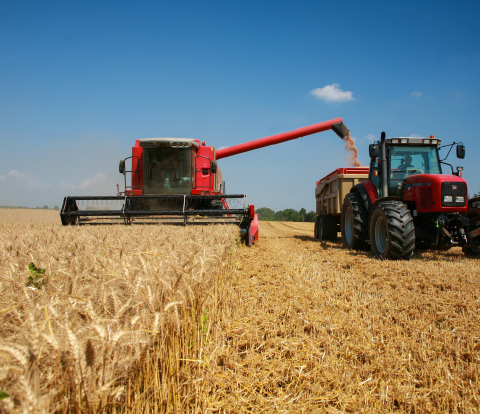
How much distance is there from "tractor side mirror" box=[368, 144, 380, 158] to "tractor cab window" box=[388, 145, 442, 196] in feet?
0.92

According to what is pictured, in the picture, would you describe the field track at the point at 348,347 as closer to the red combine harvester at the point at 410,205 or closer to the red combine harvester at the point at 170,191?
the red combine harvester at the point at 410,205

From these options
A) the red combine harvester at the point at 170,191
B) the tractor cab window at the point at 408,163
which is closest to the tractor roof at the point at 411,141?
the tractor cab window at the point at 408,163

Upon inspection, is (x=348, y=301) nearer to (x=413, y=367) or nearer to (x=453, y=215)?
(x=413, y=367)

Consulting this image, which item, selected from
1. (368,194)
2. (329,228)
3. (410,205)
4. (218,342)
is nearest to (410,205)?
(410,205)

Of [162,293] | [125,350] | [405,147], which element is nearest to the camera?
[125,350]

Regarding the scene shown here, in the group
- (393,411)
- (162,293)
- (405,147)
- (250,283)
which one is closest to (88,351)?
(162,293)

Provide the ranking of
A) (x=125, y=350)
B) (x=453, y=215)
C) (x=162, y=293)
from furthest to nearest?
(x=453, y=215) → (x=162, y=293) → (x=125, y=350)

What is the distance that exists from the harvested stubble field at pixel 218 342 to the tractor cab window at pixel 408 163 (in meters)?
3.49

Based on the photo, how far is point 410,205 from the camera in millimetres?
6207

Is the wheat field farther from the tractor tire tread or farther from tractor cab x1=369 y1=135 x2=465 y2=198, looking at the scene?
tractor cab x1=369 y1=135 x2=465 y2=198

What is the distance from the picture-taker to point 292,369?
73.9 inches

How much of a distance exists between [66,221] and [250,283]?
5.28 metres

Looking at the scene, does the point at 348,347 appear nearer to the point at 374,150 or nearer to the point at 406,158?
the point at 374,150

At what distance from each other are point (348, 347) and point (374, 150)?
202 inches
